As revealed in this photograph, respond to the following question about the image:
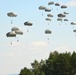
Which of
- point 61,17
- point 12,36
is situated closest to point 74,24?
point 61,17

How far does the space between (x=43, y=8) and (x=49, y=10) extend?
3116 millimetres

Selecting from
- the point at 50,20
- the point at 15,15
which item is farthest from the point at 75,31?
the point at 15,15

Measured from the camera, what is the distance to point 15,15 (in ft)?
556

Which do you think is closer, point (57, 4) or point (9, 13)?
point (9, 13)

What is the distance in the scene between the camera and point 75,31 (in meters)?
199

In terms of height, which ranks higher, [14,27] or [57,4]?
[57,4]

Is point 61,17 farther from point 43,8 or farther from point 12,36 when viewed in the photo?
point 12,36

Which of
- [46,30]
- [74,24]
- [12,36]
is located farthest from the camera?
[74,24]

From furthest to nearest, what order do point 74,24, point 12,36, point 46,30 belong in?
1. point 74,24
2. point 46,30
3. point 12,36

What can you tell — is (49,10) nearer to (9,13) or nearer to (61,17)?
(61,17)

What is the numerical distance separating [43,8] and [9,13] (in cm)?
1642

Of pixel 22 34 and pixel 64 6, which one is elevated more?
pixel 64 6

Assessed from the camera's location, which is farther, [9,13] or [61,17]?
[61,17]

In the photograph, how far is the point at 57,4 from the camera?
180 meters
